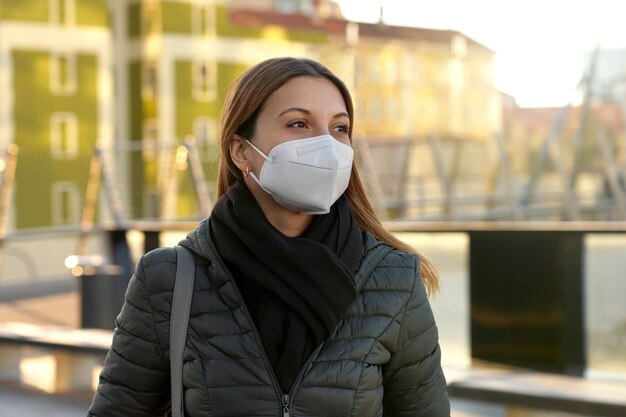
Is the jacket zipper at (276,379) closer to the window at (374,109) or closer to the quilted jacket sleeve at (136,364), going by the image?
the quilted jacket sleeve at (136,364)

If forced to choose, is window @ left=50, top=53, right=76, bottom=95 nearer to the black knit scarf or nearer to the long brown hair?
the long brown hair

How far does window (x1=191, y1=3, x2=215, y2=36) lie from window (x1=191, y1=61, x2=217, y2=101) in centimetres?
136

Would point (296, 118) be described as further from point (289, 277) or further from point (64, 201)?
point (64, 201)

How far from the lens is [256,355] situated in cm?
215

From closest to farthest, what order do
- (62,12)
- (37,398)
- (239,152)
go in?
(239,152), (37,398), (62,12)

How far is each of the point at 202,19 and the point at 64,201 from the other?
35.7 feet

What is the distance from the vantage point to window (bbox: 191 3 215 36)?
55688mm

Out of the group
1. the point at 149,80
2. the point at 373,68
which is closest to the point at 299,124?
the point at 373,68

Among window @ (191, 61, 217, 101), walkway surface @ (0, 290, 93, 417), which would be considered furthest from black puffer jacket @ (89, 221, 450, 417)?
window @ (191, 61, 217, 101)

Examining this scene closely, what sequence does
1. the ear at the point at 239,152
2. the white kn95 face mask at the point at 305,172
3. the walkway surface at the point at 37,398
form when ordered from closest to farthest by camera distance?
the white kn95 face mask at the point at 305,172 < the ear at the point at 239,152 < the walkway surface at the point at 37,398

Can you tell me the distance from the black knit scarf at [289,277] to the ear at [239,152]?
0.11m

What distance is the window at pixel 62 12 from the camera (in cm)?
4997

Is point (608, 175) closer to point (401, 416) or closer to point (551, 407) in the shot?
point (551, 407)

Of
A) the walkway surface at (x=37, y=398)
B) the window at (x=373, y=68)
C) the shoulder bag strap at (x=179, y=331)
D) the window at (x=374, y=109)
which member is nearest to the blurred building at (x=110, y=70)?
the window at (x=374, y=109)
